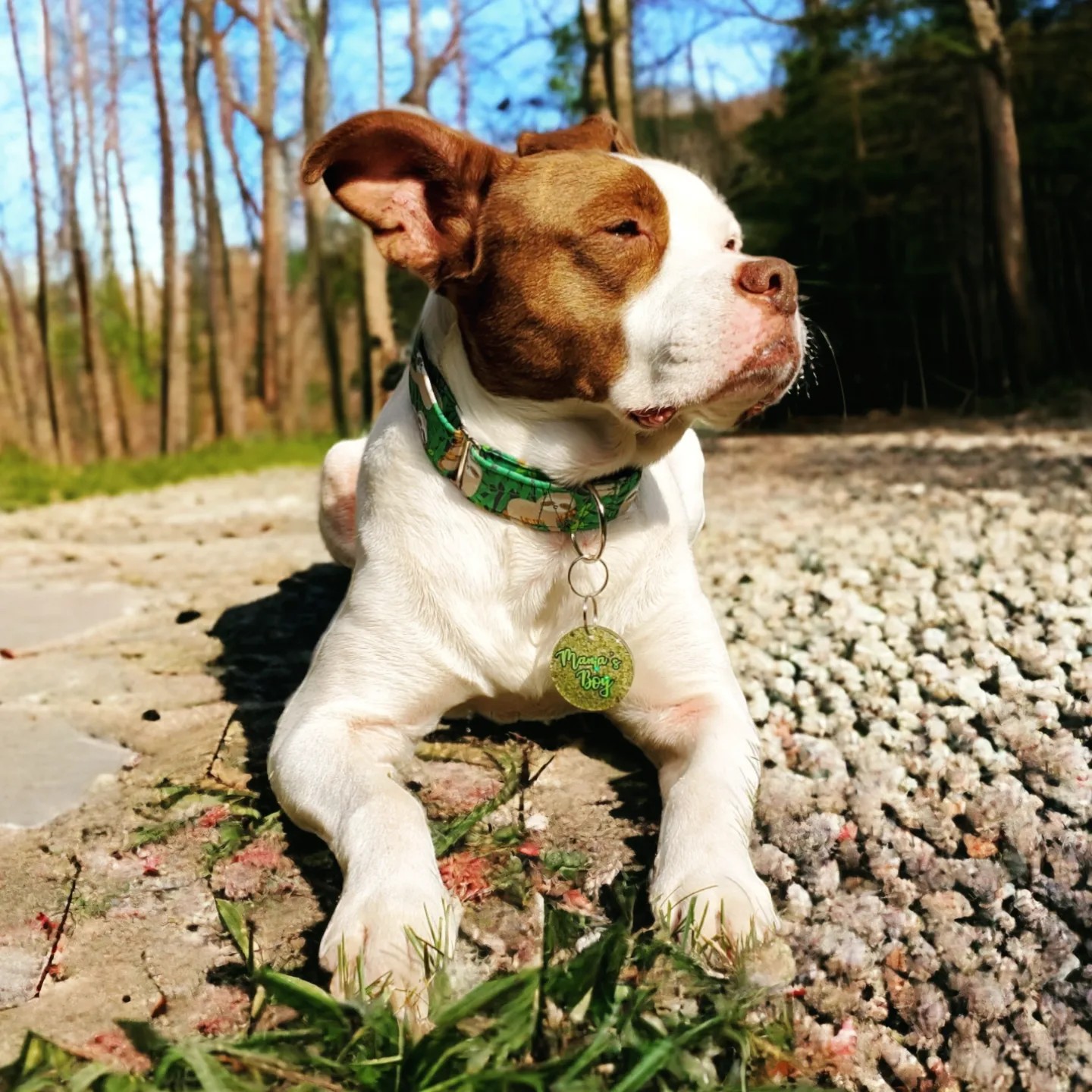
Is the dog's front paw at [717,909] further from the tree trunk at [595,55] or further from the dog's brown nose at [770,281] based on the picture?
the tree trunk at [595,55]

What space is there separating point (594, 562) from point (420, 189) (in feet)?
3.17

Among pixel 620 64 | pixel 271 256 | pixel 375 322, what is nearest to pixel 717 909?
pixel 375 322

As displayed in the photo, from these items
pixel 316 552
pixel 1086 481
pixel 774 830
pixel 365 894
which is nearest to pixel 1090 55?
pixel 1086 481

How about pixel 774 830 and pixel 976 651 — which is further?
pixel 976 651

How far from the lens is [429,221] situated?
265 centimetres

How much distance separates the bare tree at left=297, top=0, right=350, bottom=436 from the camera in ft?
41.8

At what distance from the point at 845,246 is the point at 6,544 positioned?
866 cm

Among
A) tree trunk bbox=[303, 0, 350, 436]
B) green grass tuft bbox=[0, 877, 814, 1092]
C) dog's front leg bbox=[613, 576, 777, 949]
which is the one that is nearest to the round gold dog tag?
dog's front leg bbox=[613, 576, 777, 949]

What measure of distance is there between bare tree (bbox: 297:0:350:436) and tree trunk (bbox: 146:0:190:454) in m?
1.57

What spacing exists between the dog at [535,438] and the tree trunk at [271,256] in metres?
11.8

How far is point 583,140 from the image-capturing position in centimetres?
304

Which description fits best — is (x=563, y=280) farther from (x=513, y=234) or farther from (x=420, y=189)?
(x=420, y=189)

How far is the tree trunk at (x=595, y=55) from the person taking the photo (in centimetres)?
1179

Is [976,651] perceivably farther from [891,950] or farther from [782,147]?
[782,147]
